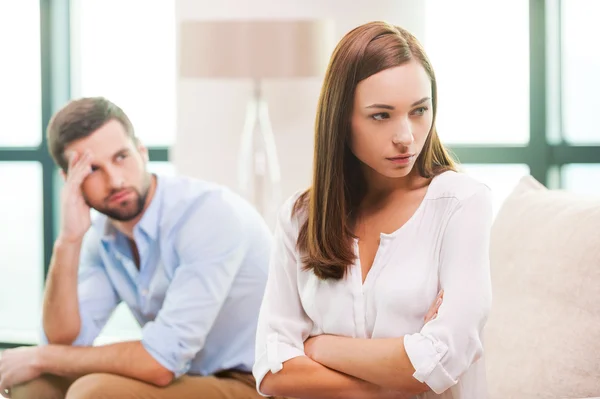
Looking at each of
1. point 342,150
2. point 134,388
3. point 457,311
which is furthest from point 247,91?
point 457,311

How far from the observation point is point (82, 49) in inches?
161

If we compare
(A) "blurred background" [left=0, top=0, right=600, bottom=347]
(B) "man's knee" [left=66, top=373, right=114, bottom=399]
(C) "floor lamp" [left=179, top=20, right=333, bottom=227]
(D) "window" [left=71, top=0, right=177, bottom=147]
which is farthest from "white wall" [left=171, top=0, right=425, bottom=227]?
(B) "man's knee" [left=66, top=373, right=114, bottom=399]

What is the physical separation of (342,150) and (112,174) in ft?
2.74

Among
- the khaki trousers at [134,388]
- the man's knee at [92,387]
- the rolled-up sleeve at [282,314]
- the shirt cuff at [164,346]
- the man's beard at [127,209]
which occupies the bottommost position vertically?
the khaki trousers at [134,388]

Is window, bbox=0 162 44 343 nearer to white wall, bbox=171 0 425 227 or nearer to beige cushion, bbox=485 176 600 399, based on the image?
white wall, bbox=171 0 425 227

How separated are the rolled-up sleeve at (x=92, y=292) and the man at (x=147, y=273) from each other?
15mm

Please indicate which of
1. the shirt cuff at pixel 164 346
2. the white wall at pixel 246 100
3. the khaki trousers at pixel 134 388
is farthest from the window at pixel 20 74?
the shirt cuff at pixel 164 346

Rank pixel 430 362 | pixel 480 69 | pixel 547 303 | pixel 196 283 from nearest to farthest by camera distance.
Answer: pixel 430 362
pixel 547 303
pixel 196 283
pixel 480 69

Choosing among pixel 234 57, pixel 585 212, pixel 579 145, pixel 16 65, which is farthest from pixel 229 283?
pixel 16 65

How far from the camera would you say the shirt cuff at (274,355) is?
56.6 inches

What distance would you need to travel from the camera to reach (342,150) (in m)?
1.44

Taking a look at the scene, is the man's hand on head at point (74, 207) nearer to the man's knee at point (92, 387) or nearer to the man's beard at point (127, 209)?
the man's beard at point (127, 209)

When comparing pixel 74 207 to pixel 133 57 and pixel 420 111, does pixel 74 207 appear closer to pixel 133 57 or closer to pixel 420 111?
pixel 420 111

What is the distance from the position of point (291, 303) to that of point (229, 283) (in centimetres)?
54
